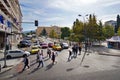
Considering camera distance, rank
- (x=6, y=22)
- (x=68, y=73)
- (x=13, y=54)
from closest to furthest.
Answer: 1. (x=68, y=73)
2. (x=13, y=54)
3. (x=6, y=22)

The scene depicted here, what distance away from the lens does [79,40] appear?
7025 centimetres

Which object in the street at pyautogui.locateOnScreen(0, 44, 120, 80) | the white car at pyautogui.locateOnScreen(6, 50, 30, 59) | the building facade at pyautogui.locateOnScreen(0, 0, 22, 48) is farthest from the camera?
the building facade at pyautogui.locateOnScreen(0, 0, 22, 48)

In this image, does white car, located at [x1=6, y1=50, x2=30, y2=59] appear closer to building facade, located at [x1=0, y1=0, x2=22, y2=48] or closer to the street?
building facade, located at [x1=0, y1=0, x2=22, y2=48]

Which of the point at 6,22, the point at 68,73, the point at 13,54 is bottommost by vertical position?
the point at 68,73

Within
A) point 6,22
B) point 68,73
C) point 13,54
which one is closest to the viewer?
point 68,73

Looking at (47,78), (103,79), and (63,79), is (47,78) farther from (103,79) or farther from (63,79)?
(103,79)

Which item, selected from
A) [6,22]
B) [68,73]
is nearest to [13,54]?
[6,22]

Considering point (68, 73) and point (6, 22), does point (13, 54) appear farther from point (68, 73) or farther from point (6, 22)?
point (68, 73)

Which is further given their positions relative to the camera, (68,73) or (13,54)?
(13,54)

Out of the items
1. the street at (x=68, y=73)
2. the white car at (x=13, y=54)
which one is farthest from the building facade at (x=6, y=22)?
the street at (x=68, y=73)

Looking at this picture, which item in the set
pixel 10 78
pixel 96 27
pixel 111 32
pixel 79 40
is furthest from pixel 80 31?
pixel 10 78

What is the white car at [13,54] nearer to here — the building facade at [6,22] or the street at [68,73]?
the building facade at [6,22]

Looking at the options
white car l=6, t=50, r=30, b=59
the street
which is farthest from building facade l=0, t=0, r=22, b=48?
the street

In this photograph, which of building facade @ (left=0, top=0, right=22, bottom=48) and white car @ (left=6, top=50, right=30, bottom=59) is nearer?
white car @ (left=6, top=50, right=30, bottom=59)
